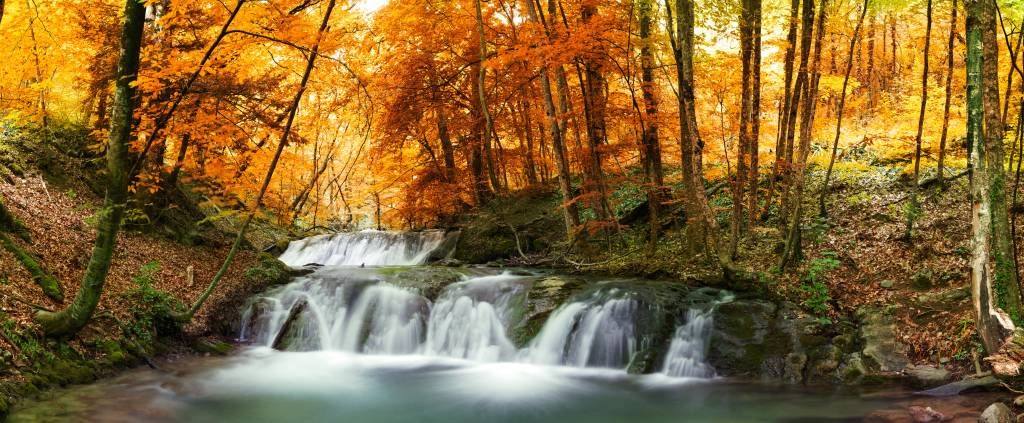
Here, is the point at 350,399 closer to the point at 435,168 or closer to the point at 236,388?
the point at 236,388

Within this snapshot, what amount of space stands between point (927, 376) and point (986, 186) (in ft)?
7.85

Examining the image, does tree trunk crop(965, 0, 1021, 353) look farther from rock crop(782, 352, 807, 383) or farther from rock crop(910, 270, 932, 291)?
rock crop(910, 270, 932, 291)

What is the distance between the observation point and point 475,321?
10562 millimetres

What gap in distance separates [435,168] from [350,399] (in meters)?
11.1

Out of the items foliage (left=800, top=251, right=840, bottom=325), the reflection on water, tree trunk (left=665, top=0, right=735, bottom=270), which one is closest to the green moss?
the reflection on water

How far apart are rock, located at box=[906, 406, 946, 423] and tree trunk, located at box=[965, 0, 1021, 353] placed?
2.84 ft

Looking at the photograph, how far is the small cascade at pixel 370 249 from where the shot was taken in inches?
709

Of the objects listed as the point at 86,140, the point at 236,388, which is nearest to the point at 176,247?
the point at 86,140

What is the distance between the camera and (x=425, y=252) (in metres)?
17.9

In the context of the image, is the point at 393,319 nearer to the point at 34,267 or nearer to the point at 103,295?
the point at 103,295

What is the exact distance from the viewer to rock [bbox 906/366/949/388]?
6.79 meters

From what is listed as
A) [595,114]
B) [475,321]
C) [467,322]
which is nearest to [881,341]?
[475,321]

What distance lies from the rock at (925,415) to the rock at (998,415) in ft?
1.53

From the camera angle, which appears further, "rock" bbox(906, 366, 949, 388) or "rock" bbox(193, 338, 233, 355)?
"rock" bbox(193, 338, 233, 355)
